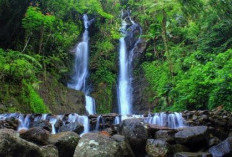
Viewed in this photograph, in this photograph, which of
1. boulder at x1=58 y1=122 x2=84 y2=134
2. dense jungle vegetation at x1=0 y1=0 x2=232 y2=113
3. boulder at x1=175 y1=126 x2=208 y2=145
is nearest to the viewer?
boulder at x1=175 y1=126 x2=208 y2=145

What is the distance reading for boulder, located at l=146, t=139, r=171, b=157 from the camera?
20.6 feet

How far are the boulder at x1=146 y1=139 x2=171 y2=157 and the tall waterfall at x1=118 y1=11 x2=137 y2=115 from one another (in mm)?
10021

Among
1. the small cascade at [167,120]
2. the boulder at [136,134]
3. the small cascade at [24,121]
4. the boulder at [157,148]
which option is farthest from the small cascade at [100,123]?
the boulder at [157,148]

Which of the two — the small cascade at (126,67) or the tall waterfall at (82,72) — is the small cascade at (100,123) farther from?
the small cascade at (126,67)

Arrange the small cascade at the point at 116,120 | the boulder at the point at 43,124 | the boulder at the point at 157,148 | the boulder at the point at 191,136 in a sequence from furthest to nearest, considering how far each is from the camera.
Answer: the small cascade at the point at 116,120
the boulder at the point at 43,124
the boulder at the point at 191,136
the boulder at the point at 157,148

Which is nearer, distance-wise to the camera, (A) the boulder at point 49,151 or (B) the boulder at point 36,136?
(A) the boulder at point 49,151

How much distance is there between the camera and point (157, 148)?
6.38 metres

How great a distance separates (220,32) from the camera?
1478cm

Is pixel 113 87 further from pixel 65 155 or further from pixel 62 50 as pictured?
pixel 65 155

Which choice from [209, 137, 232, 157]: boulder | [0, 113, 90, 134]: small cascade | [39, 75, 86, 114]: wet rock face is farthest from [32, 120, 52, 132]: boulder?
[209, 137, 232, 157]: boulder

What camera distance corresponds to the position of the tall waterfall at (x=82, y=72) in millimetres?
16095

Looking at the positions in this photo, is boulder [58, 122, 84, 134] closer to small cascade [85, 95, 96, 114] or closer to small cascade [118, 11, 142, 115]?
small cascade [85, 95, 96, 114]

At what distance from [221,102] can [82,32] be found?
1430cm

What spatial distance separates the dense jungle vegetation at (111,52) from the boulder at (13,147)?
4328 millimetres
